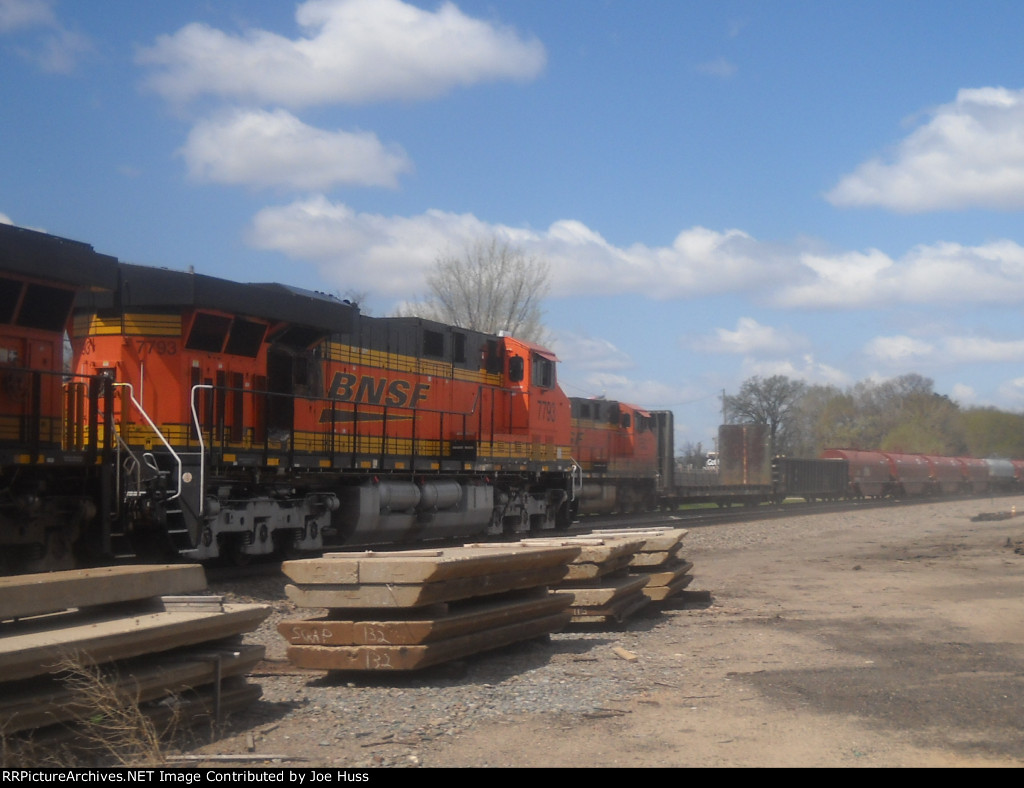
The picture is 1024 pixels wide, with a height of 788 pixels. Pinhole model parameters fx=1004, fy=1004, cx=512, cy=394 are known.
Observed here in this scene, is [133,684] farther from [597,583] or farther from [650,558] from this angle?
[650,558]

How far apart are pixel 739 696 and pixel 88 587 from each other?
13.5 ft

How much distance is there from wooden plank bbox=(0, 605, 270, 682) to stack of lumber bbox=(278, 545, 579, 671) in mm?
769

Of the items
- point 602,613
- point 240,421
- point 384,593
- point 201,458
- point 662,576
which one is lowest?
point 602,613

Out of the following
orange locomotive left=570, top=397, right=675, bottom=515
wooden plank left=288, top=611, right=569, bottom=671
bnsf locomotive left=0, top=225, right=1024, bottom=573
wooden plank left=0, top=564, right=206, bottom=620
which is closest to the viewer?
wooden plank left=0, top=564, right=206, bottom=620

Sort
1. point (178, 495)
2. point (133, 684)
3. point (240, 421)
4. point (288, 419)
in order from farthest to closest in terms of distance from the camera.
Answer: point (288, 419)
point (240, 421)
point (178, 495)
point (133, 684)

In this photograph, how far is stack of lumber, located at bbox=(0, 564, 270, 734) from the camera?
4859 millimetres

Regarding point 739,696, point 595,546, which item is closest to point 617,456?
point 595,546

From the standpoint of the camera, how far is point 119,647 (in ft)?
17.2

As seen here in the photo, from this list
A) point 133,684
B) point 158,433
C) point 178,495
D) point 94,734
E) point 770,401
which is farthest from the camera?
point 770,401

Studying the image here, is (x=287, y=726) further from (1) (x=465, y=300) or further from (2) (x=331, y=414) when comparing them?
(1) (x=465, y=300)

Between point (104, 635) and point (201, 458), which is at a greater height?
point (201, 458)

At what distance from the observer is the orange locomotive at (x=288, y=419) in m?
11.6

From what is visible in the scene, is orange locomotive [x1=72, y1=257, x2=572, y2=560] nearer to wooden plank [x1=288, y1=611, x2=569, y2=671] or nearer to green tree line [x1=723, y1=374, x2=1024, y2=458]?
wooden plank [x1=288, y1=611, x2=569, y2=671]

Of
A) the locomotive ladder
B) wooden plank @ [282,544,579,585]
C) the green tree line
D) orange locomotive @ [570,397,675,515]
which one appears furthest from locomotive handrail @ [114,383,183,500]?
the green tree line
